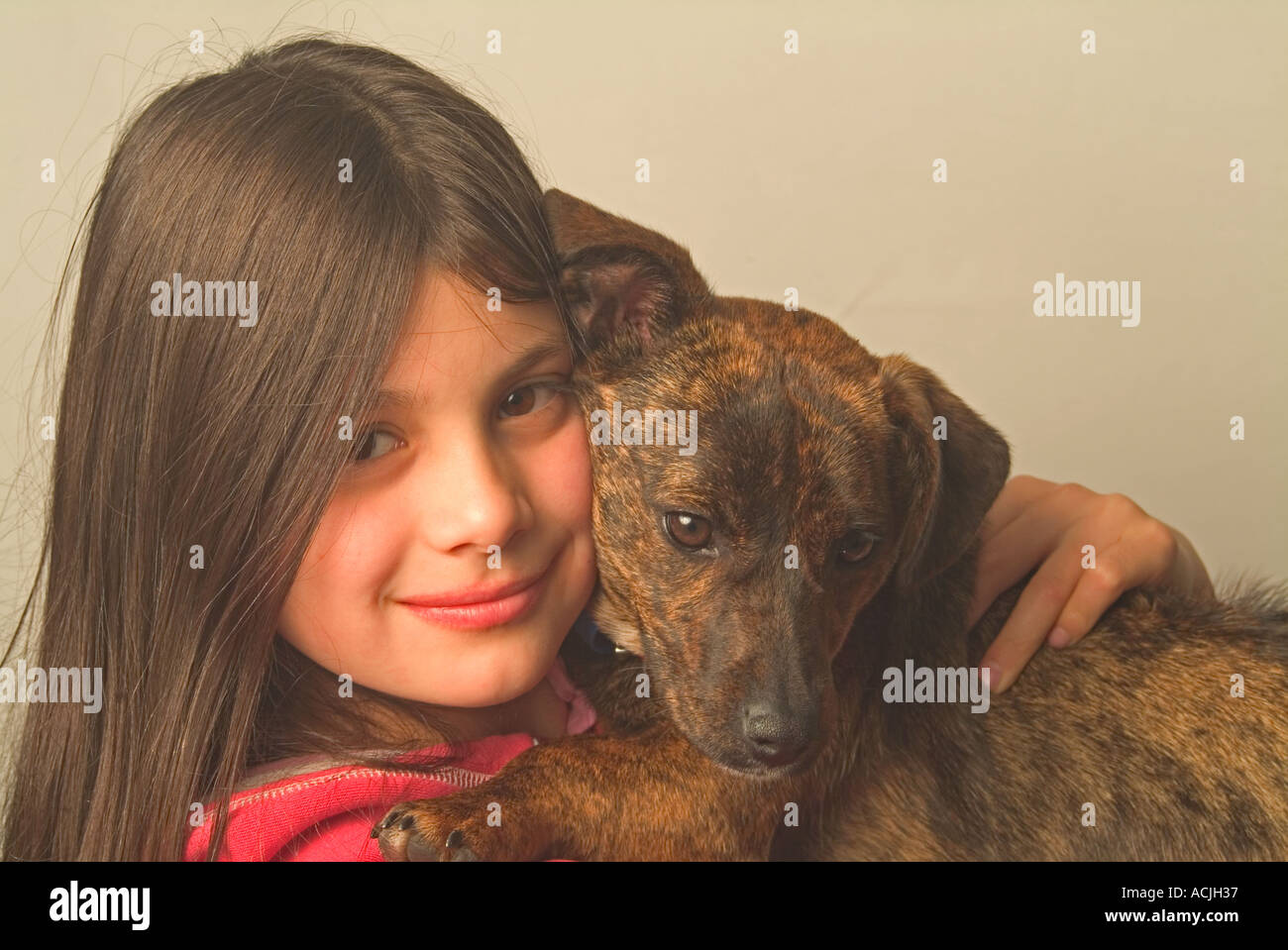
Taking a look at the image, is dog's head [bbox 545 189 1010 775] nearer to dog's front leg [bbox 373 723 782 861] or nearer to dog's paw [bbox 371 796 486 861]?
dog's front leg [bbox 373 723 782 861]

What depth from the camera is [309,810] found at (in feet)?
6.73

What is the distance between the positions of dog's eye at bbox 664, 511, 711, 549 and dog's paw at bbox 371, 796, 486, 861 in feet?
2.37

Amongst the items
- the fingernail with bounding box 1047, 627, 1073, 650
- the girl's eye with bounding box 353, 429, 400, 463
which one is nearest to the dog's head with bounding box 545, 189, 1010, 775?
the fingernail with bounding box 1047, 627, 1073, 650

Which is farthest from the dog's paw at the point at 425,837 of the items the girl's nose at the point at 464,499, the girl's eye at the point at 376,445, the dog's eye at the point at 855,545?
the dog's eye at the point at 855,545

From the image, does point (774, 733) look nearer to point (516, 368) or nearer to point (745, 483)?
point (745, 483)

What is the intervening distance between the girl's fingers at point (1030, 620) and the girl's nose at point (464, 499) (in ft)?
4.31

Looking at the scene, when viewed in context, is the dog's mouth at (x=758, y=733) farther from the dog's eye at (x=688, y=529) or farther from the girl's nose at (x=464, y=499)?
the girl's nose at (x=464, y=499)

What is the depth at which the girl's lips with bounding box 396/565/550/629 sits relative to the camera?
7.24ft

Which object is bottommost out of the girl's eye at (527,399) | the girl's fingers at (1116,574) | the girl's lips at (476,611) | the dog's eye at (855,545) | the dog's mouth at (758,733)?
the dog's mouth at (758,733)

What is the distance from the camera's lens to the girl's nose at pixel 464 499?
6.73 feet

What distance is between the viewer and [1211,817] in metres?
2.56

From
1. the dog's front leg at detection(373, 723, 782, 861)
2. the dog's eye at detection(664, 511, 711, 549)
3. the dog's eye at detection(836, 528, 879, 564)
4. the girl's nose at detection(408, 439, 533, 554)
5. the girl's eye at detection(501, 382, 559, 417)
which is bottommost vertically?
the dog's front leg at detection(373, 723, 782, 861)

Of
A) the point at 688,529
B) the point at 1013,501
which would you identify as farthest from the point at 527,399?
the point at 1013,501
